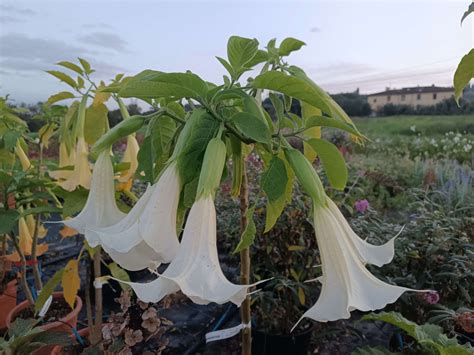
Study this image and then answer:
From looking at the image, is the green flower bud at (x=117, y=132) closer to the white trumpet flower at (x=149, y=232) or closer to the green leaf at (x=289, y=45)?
the white trumpet flower at (x=149, y=232)

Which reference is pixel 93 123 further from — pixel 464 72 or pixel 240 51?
pixel 464 72

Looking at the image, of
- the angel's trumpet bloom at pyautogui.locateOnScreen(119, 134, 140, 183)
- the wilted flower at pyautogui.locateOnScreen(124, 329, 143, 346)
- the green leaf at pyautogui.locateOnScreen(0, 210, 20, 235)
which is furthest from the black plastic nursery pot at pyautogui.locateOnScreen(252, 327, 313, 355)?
the green leaf at pyautogui.locateOnScreen(0, 210, 20, 235)

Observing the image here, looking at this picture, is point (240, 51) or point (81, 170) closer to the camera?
point (240, 51)

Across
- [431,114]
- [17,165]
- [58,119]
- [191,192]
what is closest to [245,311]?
[191,192]

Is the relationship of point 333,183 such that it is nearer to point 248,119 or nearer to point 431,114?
point 248,119

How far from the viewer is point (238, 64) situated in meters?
0.63

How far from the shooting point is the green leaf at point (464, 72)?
0.67 m

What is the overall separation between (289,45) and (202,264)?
41 centimetres

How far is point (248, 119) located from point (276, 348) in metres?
1.10

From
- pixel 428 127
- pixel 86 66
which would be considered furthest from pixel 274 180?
pixel 428 127

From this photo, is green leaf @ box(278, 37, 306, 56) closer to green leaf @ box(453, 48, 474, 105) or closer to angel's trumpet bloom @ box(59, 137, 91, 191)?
green leaf @ box(453, 48, 474, 105)

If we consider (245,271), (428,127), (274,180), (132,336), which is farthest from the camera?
(428,127)

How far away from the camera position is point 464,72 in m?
0.69

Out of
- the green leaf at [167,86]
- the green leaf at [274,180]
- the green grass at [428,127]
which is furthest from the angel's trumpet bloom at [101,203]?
the green grass at [428,127]
